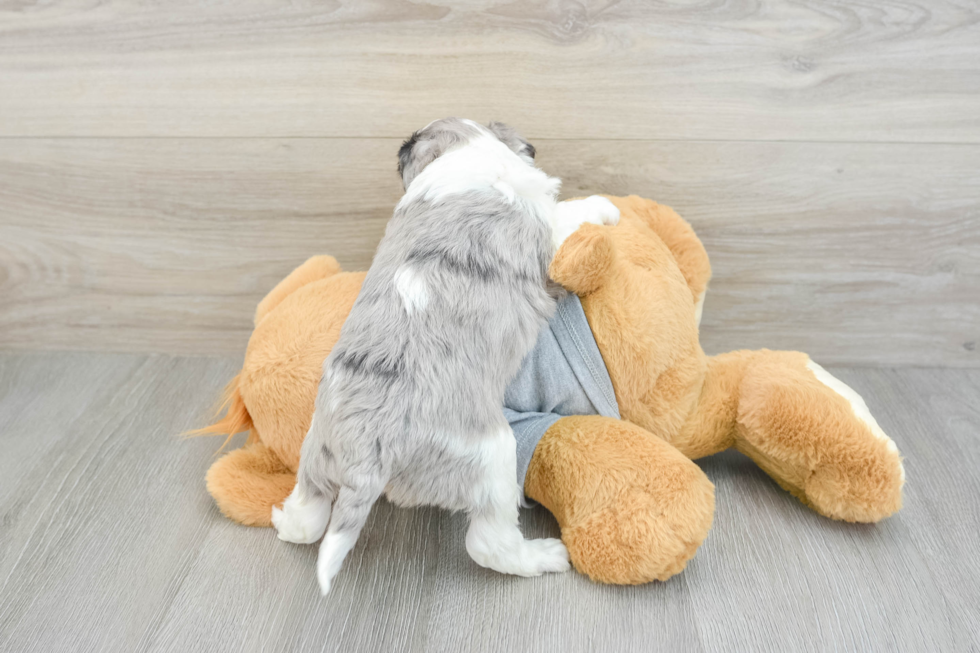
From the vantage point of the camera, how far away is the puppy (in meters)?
0.78

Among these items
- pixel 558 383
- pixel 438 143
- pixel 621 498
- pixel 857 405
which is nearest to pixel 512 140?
pixel 438 143

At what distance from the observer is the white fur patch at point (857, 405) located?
0.97 m

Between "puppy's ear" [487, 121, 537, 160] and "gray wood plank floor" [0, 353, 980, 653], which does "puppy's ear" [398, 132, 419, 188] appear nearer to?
"puppy's ear" [487, 121, 537, 160]

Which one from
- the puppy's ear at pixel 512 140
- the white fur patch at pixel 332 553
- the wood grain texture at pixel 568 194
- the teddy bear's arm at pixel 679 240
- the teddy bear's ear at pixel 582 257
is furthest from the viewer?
the wood grain texture at pixel 568 194

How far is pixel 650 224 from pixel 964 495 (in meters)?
0.63

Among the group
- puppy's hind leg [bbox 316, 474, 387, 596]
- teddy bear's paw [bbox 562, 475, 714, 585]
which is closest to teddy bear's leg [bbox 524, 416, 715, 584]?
teddy bear's paw [bbox 562, 475, 714, 585]

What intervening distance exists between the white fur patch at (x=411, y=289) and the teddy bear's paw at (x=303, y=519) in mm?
273

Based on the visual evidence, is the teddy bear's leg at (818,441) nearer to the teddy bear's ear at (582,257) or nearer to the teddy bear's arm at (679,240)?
the teddy bear's arm at (679,240)

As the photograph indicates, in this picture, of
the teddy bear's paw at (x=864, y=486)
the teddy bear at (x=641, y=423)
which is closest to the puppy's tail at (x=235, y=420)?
the teddy bear at (x=641, y=423)

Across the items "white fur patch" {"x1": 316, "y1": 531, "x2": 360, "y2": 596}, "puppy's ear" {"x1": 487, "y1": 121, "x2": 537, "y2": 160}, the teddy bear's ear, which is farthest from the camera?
"puppy's ear" {"x1": 487, "y1": 121, "x2": 537, "y2": 160}

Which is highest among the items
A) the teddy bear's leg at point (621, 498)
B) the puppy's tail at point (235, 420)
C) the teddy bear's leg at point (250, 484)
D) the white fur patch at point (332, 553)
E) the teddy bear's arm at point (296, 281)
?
the teddy bear's arm at point (296, 281)

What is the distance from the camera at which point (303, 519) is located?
2.94 feet

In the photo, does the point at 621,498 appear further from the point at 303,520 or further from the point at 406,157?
the point at 406,157

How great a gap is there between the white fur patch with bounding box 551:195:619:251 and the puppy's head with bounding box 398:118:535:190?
3.9 inches
